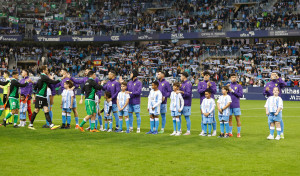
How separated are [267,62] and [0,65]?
34228 mm

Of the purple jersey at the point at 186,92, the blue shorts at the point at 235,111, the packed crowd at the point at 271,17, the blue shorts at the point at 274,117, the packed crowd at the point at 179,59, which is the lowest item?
the blue shorts at the point at 274,117

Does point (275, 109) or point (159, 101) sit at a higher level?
point (159, 101)

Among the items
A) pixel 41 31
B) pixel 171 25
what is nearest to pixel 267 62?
pixel 171 25

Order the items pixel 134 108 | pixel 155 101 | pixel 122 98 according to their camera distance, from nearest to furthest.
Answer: pixel 155 101
pixel 122 98
pixel 134 108

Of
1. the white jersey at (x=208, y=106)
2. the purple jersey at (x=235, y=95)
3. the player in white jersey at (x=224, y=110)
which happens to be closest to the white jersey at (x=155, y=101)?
the white jersey at (x=208, y=106)

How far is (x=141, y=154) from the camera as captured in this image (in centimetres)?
1137

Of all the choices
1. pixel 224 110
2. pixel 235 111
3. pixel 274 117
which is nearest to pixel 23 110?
pixel 224 110

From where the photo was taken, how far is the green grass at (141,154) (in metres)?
9.59

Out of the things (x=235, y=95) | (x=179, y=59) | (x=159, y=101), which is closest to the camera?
(x=235, y=95)

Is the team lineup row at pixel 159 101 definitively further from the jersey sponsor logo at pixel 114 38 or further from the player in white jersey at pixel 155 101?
the jersey sponsor logo at pixel 114 38

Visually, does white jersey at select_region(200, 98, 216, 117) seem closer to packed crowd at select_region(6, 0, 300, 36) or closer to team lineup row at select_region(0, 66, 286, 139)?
team lineup row at select_region(0, 66, 286, 139)

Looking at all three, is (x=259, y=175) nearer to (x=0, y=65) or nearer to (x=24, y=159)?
(x=24, y=159)

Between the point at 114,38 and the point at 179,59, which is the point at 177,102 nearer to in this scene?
the point at 179,59

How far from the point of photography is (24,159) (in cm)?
1069
